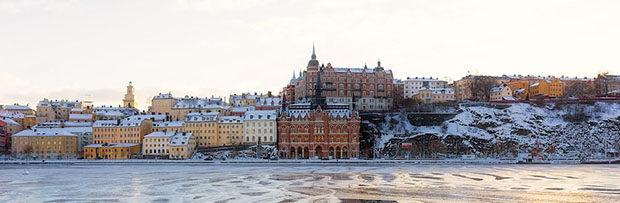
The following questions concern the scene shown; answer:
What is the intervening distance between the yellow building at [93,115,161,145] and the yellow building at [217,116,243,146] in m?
16.8

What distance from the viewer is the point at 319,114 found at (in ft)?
373

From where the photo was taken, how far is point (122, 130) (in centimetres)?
12444

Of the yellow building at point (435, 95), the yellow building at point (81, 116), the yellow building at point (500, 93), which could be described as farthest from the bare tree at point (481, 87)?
the yellow building at point (81, 116)

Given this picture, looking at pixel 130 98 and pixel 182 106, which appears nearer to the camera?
pixel 182 106

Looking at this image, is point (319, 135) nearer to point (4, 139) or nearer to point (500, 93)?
point (500, 93)

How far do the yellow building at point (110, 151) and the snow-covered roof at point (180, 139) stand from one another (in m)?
10.0

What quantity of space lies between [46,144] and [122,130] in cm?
1579

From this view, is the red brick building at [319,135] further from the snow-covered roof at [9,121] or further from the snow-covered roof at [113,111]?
the snow-covered roof at [9,121]

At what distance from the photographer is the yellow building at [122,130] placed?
124 m

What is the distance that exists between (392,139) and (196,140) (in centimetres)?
4103

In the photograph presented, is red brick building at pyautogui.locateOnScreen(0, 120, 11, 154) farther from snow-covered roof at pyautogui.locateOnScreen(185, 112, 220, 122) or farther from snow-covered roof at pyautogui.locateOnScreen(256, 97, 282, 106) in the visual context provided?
snow-covered roof at pyautogui.locateOnScreen(256, 97, 282, 106)

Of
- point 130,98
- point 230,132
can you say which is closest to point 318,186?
point 230,132

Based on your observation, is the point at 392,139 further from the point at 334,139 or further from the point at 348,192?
the point at 348,192

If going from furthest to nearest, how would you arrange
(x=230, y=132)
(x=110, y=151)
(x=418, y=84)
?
(x=418, y=84), (x=230, y=132), (x=110, y=151)
